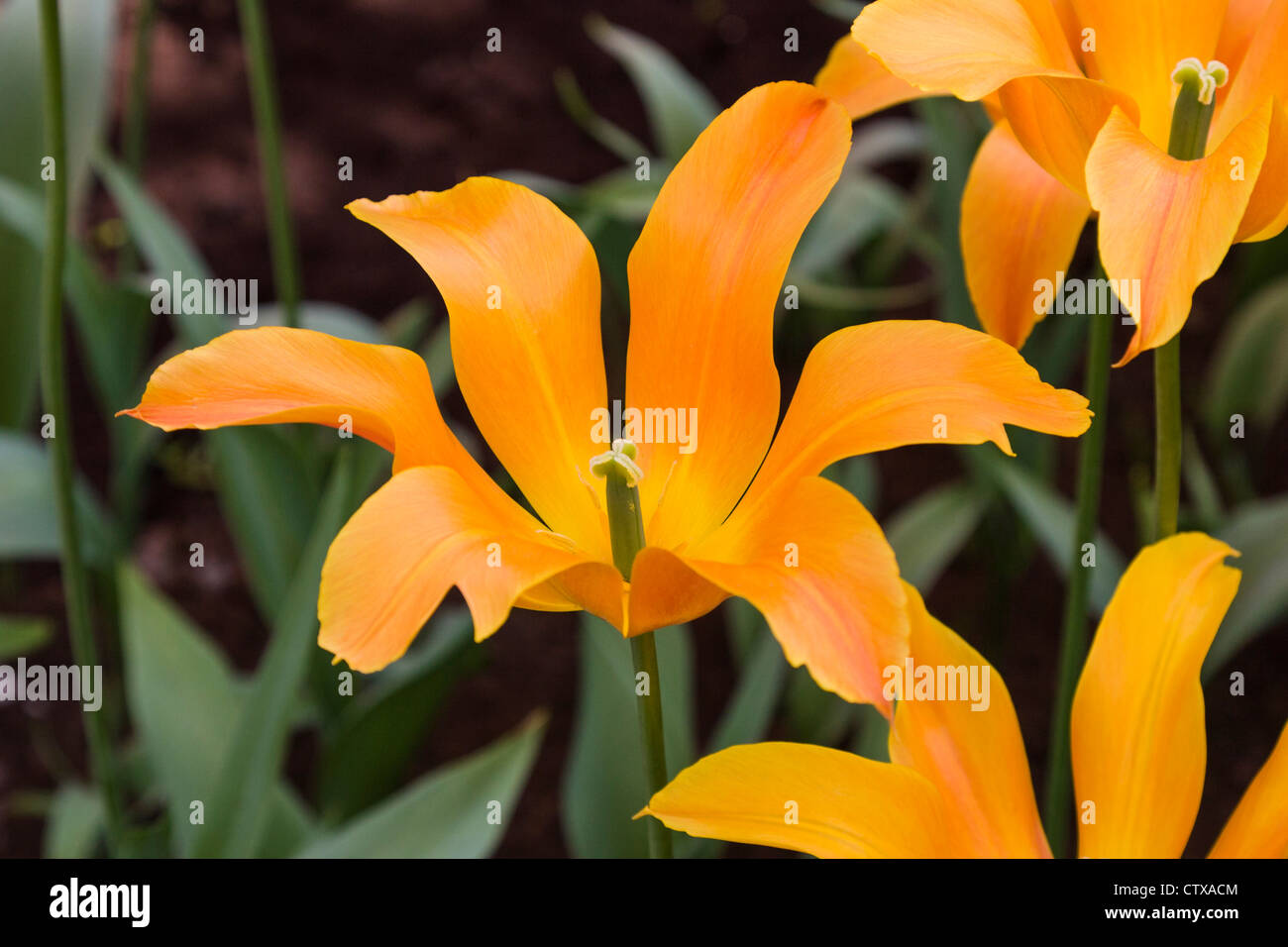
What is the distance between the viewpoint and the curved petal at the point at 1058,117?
556 millimetres

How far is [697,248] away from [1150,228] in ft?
0.66

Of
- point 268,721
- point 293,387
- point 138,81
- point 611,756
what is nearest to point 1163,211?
point 293,387

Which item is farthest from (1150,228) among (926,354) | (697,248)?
(697,248)

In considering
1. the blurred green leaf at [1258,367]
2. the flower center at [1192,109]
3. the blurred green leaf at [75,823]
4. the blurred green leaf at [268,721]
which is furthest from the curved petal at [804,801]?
the blurred green leaf at [1258,367]

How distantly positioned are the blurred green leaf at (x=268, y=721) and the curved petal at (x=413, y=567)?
1.48 feet

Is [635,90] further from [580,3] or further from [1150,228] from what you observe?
[1150,228]

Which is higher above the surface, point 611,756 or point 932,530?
point 932,530

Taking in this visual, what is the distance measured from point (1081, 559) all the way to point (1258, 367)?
119 centimetres

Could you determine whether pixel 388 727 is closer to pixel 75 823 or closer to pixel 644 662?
pixel 75 823

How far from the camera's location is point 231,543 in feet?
6.34

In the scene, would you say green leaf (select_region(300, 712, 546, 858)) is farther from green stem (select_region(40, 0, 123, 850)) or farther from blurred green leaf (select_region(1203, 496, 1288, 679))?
blurred green leaf (select_region(1203, 496, 1288, 679))

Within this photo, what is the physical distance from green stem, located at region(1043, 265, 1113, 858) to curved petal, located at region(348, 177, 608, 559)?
250 mm

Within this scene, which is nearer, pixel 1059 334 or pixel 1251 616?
pixel 1251 616

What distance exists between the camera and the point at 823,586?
0.46 metres
